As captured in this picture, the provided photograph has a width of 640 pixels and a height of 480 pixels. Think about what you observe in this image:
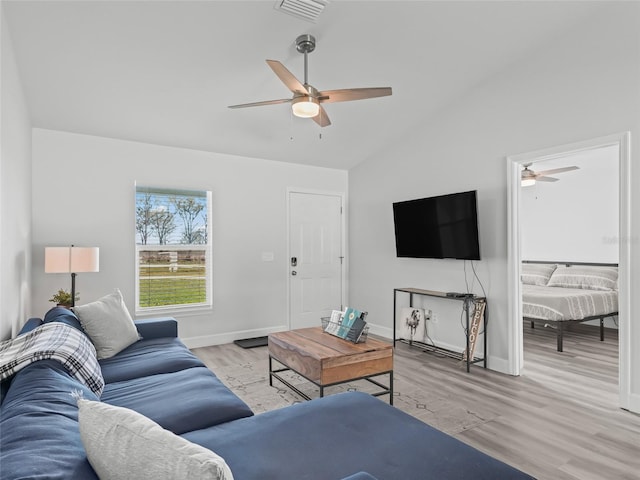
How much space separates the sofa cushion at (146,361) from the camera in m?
2.56

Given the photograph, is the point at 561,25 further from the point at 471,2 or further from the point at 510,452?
the point at 510,452

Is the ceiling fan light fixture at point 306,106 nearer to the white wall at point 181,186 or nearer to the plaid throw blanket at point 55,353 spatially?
the plaid throw blanket at point 55,353

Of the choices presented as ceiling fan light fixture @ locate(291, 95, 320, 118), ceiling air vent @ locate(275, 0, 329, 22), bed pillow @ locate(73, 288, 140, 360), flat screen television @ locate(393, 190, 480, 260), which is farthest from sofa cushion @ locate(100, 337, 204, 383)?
flat screen television @ locate(393, 190, 480, 260)

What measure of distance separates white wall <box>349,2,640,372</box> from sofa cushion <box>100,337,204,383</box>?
9.83 ft

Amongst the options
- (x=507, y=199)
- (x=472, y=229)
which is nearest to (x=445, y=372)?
(x=472, y=229)

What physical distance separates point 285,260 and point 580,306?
3.89 meters

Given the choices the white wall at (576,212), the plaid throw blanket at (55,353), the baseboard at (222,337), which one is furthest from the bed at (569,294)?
the plaid throw blanket at (55,353)

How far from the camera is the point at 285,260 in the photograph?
558 centimetres

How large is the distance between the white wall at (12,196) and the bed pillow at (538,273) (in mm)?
6865

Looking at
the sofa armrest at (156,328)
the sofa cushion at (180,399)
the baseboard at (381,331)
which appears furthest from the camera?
the baseboard at (381,331)

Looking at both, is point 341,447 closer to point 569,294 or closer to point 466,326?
point 466,326

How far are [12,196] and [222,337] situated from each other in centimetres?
296

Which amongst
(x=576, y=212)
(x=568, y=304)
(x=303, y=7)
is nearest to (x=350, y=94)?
(x=303, y=7)

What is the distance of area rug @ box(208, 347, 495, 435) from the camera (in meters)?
2.90
